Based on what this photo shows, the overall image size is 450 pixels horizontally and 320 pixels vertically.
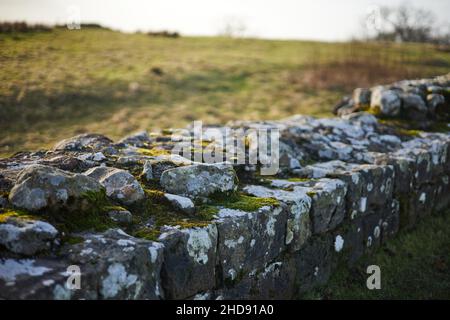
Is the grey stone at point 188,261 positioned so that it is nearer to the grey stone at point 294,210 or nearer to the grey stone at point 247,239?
the grey stone at point 247,239

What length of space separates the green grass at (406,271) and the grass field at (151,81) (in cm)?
621

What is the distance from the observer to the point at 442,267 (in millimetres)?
4680

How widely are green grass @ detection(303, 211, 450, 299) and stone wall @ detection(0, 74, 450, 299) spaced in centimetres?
15

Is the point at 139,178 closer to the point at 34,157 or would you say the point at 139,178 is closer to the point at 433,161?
the point at 34,157

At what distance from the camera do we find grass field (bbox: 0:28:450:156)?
8672mm

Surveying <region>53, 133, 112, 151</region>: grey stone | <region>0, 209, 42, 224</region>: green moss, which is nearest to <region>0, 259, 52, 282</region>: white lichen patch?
<region>0, 209, 42, 224</region>: green moss

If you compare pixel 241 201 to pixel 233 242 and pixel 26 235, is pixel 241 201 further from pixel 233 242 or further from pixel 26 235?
pixel 26 235

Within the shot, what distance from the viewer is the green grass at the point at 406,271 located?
4098 mm

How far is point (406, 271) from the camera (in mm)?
4602

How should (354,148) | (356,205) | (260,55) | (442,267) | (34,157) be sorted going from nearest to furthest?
(34,157), (356,205), (442,267), (354,148), (260,55)

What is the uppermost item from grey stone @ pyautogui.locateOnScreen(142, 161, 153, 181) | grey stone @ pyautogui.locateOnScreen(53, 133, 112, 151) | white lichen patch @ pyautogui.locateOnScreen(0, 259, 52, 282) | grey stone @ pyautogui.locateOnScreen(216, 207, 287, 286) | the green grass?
grey stone @ pyautogui.locateOnScreen(53, 133, 112, 151)

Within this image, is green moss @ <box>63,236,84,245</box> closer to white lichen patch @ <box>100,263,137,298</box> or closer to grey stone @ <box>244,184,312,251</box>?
white lichen patch @ <box>100,263,137,298</box>
